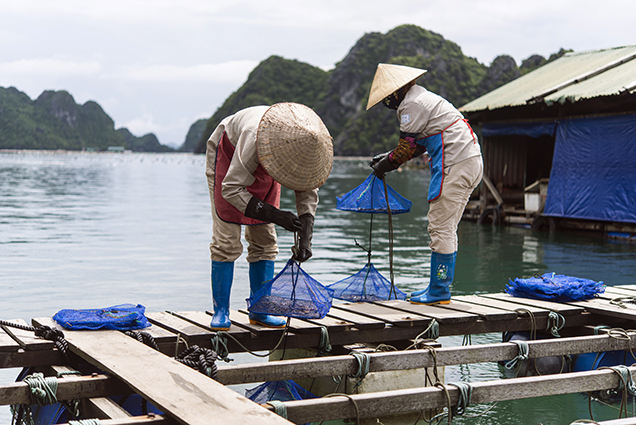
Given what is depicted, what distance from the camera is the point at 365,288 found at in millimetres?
6887

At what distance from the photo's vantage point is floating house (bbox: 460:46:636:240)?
682 inches

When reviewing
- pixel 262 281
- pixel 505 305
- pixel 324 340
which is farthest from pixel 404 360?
pixel 505 305

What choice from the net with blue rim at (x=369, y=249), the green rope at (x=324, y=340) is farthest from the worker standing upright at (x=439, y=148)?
the green rope at (x=324, y=340)

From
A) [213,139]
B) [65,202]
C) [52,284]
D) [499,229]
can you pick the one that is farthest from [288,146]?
[65,202]

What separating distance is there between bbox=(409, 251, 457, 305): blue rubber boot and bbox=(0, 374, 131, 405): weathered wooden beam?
3.37 m

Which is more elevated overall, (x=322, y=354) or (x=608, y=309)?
(x=608, y=309)

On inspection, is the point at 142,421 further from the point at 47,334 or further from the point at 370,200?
A: the point at 370,200

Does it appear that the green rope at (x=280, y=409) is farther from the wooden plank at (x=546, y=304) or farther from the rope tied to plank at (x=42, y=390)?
the wooden plank at (x=546, y=304)

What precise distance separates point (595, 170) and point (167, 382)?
1666 centimetres

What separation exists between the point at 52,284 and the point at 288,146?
296 inches

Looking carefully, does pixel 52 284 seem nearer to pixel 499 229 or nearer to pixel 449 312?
pixel 449 312

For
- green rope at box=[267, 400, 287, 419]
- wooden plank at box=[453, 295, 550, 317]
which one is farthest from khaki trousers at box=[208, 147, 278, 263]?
wooden plank at box=[453, 295, 550, 317]

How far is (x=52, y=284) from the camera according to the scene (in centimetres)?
1078

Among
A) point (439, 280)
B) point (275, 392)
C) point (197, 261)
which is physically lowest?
point (197, 261)
